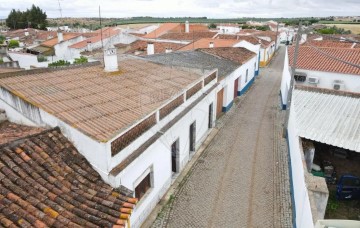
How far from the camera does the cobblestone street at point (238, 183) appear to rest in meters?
10.9

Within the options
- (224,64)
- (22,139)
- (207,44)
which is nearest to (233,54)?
(224,64)

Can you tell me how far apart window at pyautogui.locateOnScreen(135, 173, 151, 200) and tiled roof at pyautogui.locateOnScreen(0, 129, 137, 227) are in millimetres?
2130

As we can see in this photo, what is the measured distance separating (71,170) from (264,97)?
20519 mm

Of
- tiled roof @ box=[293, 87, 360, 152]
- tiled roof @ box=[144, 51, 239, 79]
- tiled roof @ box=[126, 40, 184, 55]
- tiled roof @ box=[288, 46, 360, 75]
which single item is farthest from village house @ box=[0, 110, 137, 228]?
tiled roof @ box=[126, 40, 184, 55]

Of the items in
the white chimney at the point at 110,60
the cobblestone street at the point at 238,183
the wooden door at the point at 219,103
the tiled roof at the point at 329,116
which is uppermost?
the white chimney at the point at 110,60

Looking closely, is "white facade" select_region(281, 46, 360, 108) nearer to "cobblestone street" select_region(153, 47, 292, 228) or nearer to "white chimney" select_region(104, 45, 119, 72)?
"cobblestone street" select_region(153, 47, 292, 228)

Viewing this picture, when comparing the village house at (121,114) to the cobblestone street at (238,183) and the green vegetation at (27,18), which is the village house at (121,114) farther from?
the green vegetation at (27,18)

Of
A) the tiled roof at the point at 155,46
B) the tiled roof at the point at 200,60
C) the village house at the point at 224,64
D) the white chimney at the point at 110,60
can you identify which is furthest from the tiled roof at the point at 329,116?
the tiled roof at the point at 155,46

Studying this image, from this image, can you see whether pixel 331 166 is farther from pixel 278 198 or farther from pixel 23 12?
pixel 23 12

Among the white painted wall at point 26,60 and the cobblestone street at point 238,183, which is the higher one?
the white painted wall at point 26,60

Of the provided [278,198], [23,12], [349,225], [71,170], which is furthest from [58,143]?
[23,12]

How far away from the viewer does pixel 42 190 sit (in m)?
7.04

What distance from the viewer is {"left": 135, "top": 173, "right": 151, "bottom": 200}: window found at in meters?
10.1

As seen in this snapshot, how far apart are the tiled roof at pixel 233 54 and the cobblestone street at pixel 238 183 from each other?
6646mm
